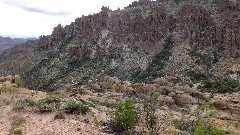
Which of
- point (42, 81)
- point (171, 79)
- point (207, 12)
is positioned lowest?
point (42, 81)

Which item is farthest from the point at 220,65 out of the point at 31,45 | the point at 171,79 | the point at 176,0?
the point at 31,45

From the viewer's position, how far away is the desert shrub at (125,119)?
17.2 metres

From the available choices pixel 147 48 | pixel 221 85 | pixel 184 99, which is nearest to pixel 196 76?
pixel 221 85

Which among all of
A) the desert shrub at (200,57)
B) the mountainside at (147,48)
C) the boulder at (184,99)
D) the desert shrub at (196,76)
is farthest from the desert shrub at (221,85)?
the boulder at (184,99)

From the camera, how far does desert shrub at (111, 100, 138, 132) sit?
1720 centimetres

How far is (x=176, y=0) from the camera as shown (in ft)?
417

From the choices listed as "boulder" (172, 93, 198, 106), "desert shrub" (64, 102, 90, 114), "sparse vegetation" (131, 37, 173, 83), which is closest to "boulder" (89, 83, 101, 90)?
"boulder" (172, 93, 198, 106)

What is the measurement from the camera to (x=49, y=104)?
21.5 metres

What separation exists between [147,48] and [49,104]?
86.2 m

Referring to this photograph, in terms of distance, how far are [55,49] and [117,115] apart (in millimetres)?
115511

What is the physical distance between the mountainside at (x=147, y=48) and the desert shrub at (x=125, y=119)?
5314 cm

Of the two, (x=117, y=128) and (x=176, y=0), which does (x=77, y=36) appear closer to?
(x=176, y=0)

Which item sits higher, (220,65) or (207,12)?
(207,12)

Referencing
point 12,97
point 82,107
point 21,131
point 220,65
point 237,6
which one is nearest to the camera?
point 21,131
